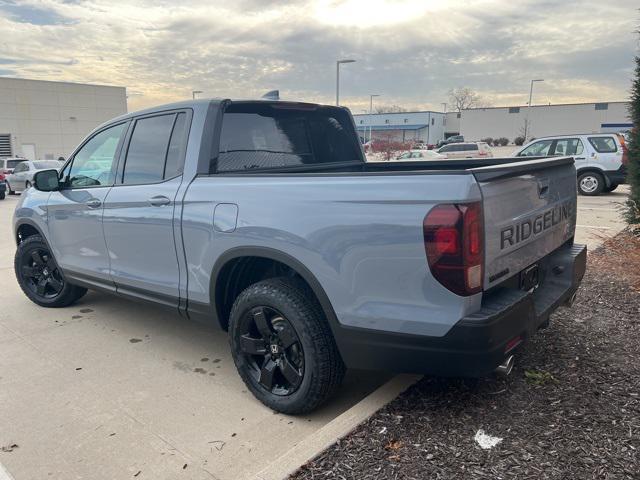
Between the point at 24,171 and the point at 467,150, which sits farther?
the point at 467,150

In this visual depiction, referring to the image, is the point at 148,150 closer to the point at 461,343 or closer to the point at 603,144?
the point at 461,343

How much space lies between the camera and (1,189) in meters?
18.5

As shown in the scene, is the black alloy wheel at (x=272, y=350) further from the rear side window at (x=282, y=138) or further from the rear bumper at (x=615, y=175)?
the rear bumper at (x=615, y=175)

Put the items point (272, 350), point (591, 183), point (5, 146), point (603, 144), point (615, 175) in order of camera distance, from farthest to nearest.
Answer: point (5, 146)
point (591, 183)
point (603, 144)
point (615, 175)
point (272, 350)

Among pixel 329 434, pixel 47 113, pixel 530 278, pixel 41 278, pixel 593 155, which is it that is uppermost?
pixel 47 113

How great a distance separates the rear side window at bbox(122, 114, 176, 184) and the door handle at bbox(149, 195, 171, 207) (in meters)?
0.18

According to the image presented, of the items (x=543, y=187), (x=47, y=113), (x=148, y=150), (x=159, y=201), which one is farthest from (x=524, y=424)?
(x=47, y=113)

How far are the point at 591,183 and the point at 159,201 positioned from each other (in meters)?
13.9

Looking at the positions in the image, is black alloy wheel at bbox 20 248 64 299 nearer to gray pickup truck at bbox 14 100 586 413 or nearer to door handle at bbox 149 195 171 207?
gray pickup truck at bbox 14 100 586 413

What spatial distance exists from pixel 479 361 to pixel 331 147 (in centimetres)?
248

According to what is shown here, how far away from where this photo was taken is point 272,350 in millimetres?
3064

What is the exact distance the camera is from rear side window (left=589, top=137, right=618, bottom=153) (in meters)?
13.8

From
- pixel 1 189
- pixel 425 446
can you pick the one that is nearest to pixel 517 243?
pixel 425 446

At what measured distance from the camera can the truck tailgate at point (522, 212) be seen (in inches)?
94.1
